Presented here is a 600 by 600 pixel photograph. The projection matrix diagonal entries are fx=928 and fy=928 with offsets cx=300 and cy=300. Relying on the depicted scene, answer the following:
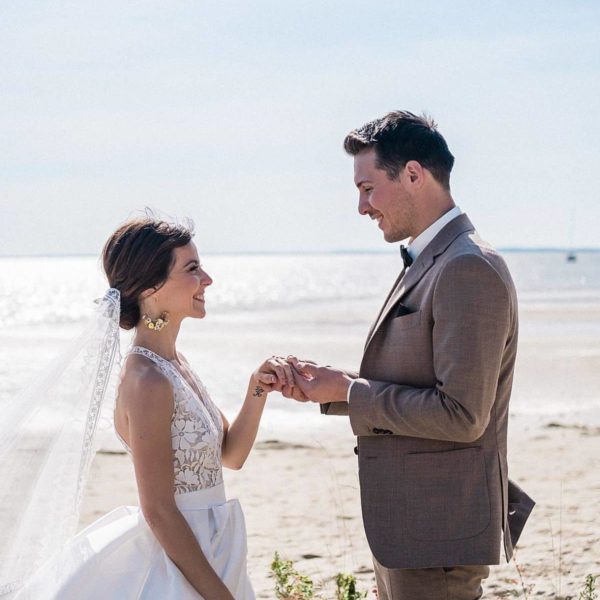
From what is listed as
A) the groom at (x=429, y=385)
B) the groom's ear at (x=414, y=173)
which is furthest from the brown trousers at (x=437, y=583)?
the groom's ear at (x=414, y=173)

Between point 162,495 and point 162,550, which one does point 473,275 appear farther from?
point 162,550

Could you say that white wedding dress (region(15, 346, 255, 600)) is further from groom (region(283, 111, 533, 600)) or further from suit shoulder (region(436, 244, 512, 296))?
suit shoulder (region(436, 244, 512, 296))

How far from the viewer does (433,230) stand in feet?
11.6

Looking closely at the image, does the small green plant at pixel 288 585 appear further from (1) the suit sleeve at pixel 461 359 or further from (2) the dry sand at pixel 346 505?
(1) the suit sleeve at pixel 461 359

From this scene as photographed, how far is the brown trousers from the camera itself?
3371mm

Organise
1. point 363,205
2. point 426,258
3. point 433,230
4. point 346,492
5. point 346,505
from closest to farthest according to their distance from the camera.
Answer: point 426,258 < point 433,230 < point 363,205 < point 346,505 < point 346,492

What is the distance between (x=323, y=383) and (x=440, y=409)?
1.67 feet

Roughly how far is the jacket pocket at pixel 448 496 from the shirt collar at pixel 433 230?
0.78 metres

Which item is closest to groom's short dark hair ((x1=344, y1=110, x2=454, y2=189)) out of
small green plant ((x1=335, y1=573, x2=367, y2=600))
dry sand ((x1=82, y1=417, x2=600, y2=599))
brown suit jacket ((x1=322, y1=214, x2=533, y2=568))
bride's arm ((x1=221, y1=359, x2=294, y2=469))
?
brown suit jacket ((x1=322, y1=214, x2=533, y2=568))

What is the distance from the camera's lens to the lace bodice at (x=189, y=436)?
135 inches

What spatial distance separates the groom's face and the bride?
70cm

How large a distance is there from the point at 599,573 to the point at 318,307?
35.9 metres

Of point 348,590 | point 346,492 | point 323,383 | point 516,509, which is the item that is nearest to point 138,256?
point 323,383

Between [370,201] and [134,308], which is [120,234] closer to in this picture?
[134,308]
